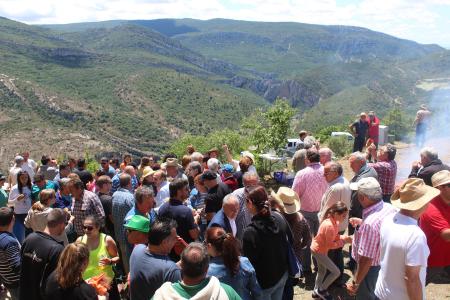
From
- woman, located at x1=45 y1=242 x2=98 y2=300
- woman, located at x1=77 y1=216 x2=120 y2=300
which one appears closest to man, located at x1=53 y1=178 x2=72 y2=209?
woman, located at x1=77 y1=216 x2=120 y2=300

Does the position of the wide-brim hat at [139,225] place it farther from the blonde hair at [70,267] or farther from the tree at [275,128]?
the tree at [275,128]

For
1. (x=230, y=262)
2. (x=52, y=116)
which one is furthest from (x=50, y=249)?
(x=52, y=116)

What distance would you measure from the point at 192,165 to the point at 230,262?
153 inches

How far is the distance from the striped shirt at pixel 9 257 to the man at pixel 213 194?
223cm

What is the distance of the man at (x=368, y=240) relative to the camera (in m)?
4.10

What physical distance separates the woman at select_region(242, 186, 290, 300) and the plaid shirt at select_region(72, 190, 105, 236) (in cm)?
268

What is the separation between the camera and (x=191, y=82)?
125250mm

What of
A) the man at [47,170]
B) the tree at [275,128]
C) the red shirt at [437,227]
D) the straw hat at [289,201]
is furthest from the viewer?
the tree at [275,128]

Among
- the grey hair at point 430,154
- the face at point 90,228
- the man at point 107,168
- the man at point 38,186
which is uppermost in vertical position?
the grey hair at point 430,154

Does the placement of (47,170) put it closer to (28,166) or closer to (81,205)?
(28,166)

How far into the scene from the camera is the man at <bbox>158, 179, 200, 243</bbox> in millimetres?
5027

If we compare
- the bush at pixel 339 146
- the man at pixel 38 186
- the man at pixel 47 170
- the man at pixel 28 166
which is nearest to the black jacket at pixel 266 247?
the man at pixel 38 186

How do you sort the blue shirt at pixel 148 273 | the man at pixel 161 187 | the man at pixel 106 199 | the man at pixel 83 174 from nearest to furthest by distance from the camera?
the blue shirt at pixel 148 273 → the man at pixel 106 199 → the man at pixel 161 187 → the man at pixel 83 174

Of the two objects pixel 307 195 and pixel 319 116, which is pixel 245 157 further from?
pixel 319 116
